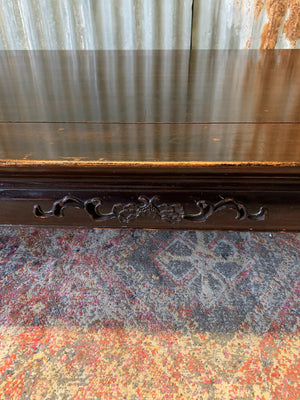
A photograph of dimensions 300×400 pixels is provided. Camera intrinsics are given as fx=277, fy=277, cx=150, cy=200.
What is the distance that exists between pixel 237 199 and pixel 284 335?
0.41 meters

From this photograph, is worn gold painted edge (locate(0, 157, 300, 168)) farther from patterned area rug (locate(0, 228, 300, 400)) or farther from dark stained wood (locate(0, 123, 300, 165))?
patterned area rug (locate(0, 228, 300, 400))

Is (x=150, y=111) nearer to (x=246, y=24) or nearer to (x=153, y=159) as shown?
(x=153, y=159)

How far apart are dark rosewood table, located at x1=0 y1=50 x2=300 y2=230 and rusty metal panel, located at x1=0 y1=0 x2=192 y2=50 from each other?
1.17 m

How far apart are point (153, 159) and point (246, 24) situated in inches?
64.4

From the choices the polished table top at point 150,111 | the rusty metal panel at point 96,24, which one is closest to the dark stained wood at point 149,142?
the polished table top at point 150,111

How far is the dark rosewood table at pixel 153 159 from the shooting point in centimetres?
44

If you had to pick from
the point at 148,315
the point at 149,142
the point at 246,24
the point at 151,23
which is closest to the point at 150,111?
the point at 149,142

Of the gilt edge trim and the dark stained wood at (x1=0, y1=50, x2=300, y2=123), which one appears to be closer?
the gilt edge trim

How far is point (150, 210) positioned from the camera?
505mm

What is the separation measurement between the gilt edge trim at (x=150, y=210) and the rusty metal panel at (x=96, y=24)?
153 cm

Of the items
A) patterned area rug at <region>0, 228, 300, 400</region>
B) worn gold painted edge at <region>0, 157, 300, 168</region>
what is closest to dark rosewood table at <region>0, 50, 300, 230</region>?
worn gold painted edge at <region>0, 157, 300, 168</region>

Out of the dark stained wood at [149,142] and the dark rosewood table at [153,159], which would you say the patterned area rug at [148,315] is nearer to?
the dark rosewood table at [153,159]

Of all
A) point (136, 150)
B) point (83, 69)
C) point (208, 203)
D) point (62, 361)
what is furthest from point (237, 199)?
point (83, 69)

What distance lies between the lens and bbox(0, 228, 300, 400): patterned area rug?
59 cm
